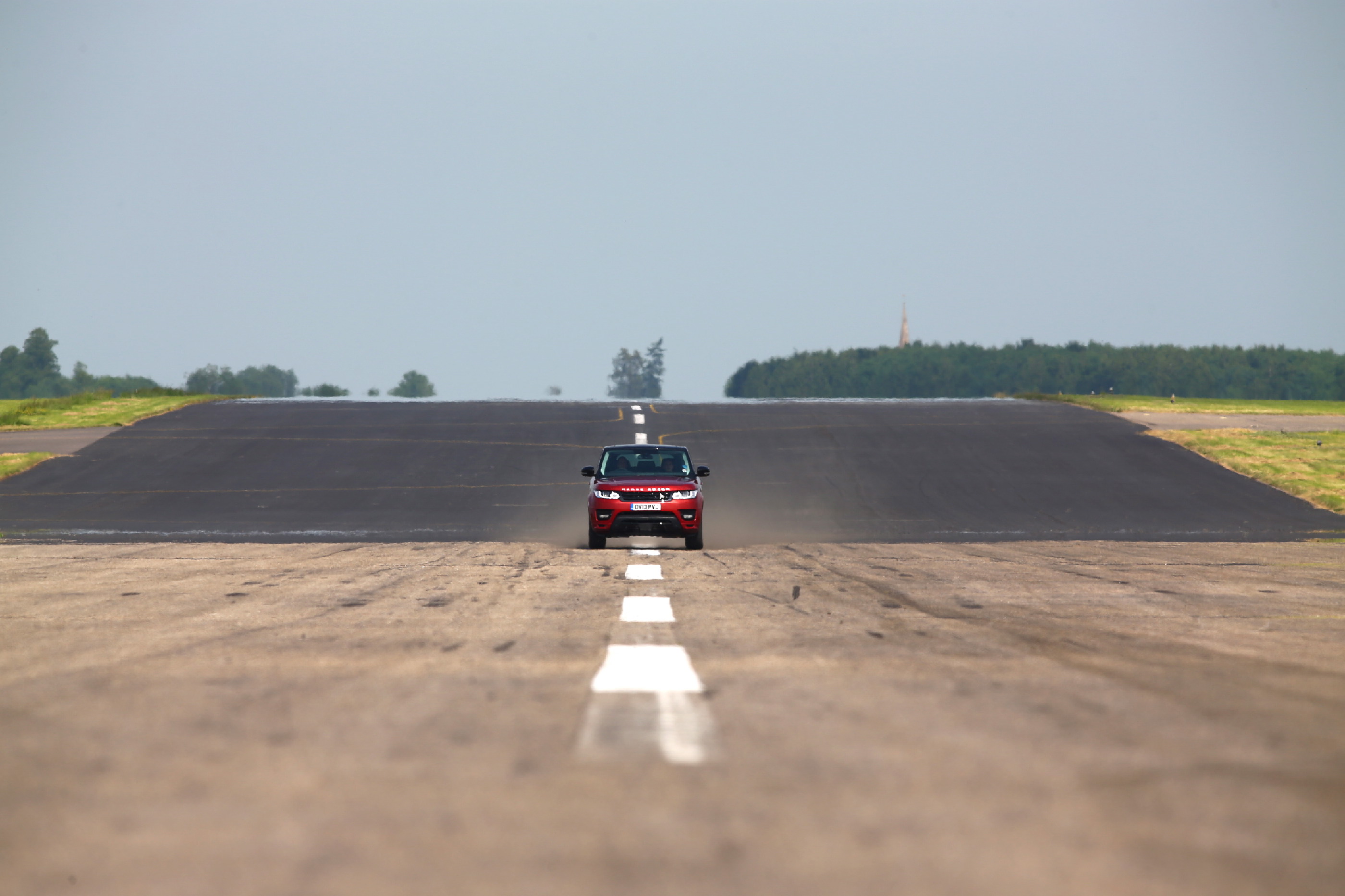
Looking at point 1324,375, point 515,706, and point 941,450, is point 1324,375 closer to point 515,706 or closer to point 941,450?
point 941,450

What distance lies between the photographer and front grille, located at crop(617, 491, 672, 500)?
19641 mm

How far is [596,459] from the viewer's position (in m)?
35.5

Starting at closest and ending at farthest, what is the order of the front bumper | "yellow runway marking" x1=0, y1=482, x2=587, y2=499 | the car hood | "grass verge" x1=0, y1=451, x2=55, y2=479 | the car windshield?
the front bumper → the car hood → the car windshield → "yellow runway marking" x1=0, y1=482, x2=587, y2=499 → "grass verge" x1=0, y1=451, x2=55, y2=479

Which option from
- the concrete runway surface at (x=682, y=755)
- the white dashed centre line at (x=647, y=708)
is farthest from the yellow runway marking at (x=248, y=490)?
the white dashed centre line at (x=647, y=708)

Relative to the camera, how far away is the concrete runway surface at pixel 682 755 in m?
3.60

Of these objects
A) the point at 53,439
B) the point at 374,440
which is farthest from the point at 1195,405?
the point at 53,439

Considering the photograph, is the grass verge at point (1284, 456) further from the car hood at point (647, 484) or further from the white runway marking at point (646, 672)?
the white runway marking at point (646, 672)

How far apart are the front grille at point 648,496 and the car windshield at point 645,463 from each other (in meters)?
0.97

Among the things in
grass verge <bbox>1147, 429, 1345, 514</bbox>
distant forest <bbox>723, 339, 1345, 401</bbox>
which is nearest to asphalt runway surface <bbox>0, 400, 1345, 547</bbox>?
grass verge <bbox>1147, 429, 1345, 514</bbox>

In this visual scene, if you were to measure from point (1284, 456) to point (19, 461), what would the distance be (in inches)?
1480

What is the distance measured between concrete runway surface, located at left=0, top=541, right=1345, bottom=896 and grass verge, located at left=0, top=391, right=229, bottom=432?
35.7 metres

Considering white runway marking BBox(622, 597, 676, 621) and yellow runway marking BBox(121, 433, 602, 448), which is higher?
yellow runway marking BBox(121, 433, 602, 448)

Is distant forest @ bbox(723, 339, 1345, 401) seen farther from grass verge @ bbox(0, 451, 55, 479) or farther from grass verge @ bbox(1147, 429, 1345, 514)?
grass verge @ bbox(0, 451, 55, 479)

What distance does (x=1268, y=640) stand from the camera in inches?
337
